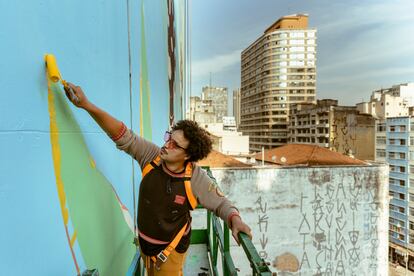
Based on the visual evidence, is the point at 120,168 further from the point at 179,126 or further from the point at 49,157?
the point at 49,157

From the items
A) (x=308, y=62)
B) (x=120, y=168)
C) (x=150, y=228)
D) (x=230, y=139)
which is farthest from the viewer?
(x=308, y=62)

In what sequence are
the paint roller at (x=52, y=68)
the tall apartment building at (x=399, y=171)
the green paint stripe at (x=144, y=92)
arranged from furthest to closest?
the tall apartment building at (x=399, y=171)
the green paint stripe at (x=144, y=92)
the paint roller at (x=52, y=68)

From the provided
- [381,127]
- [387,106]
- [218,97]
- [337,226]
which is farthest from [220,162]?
[218,97]

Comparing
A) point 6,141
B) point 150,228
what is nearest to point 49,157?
point 6,141

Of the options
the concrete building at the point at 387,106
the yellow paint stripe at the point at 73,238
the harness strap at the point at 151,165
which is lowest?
the yellow paint stripe at the point at 73,238

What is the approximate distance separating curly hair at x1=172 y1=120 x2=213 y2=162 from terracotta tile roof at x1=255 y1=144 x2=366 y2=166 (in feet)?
40.9

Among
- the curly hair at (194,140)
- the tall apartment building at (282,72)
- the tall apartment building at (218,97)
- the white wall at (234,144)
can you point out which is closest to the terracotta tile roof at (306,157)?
the white wall at (234,144)

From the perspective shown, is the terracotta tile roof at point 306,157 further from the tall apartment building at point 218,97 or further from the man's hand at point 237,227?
the tall apartment building at point 218,97

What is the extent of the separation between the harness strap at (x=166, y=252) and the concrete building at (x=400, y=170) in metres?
33.9

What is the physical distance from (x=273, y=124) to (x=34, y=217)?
55.3 metres

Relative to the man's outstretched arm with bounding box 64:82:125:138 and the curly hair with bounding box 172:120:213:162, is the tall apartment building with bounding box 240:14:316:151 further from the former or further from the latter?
the man's outstretched arm with bounding box 64:82:125:138

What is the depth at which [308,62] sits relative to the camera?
197 feet

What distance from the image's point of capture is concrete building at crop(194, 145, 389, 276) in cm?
1077

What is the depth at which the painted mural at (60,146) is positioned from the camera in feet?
2.38
